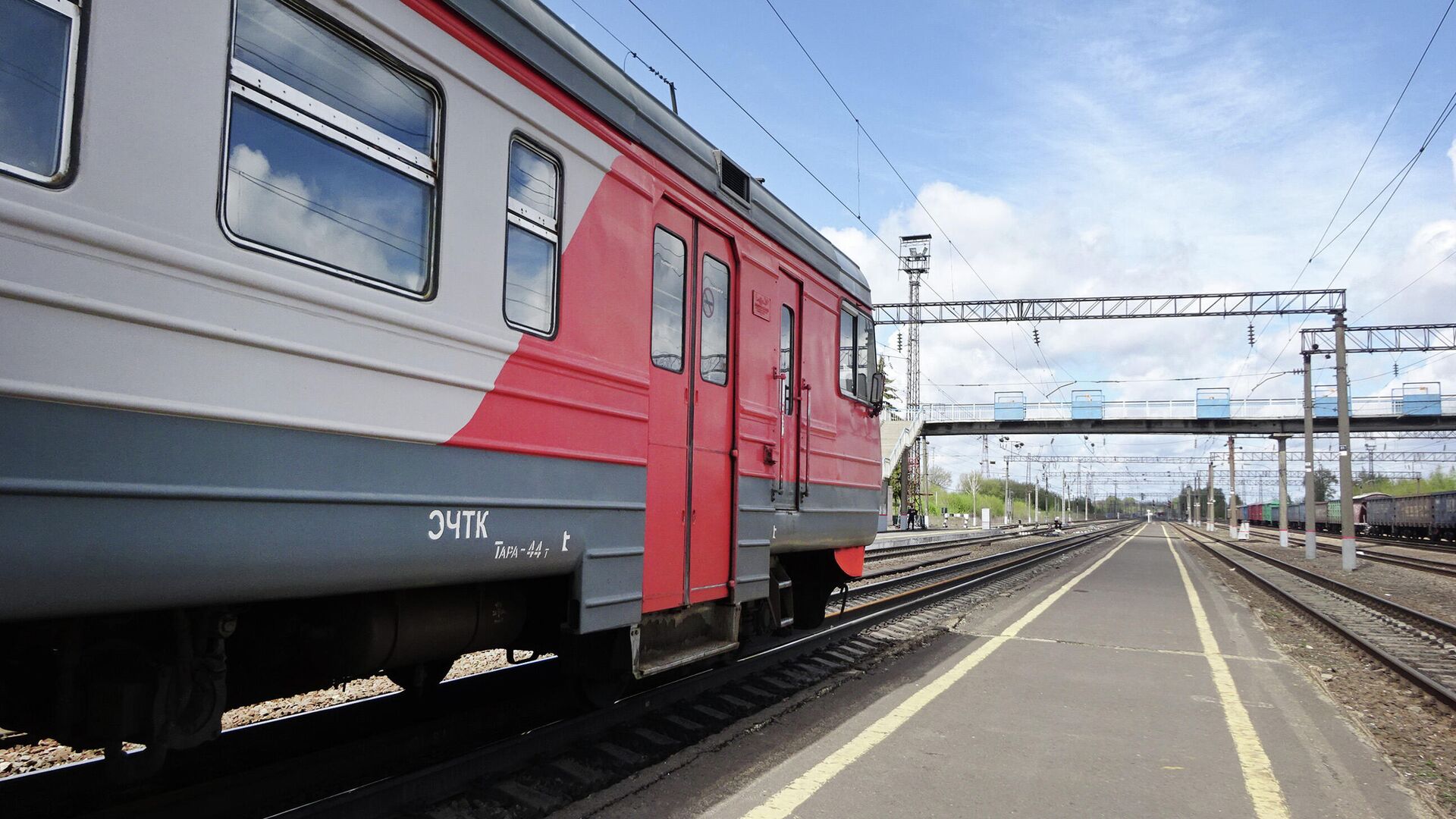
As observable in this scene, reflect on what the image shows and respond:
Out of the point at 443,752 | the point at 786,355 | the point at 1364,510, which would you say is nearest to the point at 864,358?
the point at 786,355

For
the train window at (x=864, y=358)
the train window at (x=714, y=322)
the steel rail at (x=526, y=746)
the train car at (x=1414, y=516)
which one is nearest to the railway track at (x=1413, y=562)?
the train car at (x=1414, y=516)

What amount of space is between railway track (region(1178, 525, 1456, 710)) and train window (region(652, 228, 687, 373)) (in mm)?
7064

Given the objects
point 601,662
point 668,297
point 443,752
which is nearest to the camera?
point 443,752

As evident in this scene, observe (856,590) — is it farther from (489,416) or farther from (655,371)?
(489,416)

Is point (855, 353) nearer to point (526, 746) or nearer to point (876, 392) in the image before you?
point (876, 392)

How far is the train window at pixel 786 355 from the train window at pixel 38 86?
491 cm

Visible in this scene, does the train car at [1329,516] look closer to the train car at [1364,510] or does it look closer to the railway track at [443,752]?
the train car at [1364,510]

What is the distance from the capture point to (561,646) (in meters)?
5.09

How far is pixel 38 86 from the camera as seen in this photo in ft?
8.02

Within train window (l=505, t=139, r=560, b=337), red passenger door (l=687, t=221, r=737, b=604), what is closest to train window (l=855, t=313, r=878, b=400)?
red passenger door (l=687, t=221, r=737, b=604)

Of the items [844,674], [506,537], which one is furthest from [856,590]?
[506,537]

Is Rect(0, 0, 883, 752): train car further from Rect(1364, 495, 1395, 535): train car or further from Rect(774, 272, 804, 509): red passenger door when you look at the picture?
Rect(1364, 495, 1395, 535): train car

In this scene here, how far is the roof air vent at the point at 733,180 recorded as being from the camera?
20.3 ft

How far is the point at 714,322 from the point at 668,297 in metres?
0.60
